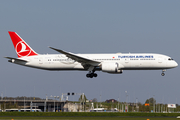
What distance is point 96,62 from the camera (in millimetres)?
56156

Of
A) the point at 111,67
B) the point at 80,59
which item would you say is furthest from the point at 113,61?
the point at 80,59

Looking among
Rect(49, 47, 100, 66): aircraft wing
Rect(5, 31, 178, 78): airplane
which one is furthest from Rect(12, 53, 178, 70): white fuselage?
Rect(49, 47, 100, 66): aircraft wing

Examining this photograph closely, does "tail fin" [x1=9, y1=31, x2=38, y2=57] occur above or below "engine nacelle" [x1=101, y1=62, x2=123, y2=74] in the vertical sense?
above

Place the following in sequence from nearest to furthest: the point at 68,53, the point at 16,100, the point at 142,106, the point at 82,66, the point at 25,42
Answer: the point at 68,53 < the point at 82,66 < the point at 25,42 < the point at 16,100 < the point at 142,106

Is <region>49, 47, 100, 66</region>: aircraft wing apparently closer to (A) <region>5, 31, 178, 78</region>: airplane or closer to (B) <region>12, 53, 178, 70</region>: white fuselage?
(A) <region>5, 31, 178, 78</region>: airplane

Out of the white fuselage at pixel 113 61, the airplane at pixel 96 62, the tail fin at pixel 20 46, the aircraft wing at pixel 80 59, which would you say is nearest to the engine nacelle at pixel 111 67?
the airplane at pixel 96 62

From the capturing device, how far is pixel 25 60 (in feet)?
200

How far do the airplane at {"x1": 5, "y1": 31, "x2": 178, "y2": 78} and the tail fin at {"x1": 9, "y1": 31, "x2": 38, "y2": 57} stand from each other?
0.25 meters

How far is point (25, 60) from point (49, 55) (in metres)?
4.88

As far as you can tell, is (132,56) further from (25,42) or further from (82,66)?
(25,42)

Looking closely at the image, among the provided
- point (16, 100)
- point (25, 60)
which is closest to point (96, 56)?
point (25, 60)

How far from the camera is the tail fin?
63.2 meters

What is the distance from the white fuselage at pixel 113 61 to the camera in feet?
179

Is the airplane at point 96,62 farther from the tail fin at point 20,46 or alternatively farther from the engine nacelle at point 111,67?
the tail fin at point 20,46
